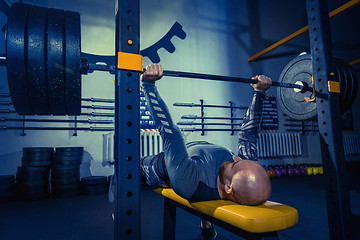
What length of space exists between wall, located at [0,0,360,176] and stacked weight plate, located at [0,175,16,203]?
0.47m

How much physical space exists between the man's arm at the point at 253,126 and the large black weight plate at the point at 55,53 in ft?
3.90

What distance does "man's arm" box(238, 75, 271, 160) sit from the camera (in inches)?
61.1

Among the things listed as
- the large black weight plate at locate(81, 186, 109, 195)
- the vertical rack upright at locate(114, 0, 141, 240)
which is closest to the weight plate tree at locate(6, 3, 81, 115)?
the vertical rack upright at locate(114, 0, 141, 240)

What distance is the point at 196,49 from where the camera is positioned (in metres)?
4.43

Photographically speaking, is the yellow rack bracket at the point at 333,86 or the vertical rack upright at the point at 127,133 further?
the yellow rack bracket at the point at 333,86

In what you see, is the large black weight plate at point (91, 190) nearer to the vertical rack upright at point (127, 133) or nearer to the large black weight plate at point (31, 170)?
the large black weight plate at point (31, 170)

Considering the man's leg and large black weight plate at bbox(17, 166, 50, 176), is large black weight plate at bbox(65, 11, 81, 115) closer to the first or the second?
the man's leg

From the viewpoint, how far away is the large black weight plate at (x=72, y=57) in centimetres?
101

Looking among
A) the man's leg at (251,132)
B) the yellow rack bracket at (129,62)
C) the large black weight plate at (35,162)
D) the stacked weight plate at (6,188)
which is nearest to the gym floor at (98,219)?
the stacked weight plate at (6,188)

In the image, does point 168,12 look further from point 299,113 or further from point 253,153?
point 253,153

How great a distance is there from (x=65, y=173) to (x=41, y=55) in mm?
2428

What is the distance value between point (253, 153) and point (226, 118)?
9.17 ft

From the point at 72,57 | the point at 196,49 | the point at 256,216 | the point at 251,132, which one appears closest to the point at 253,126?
the point at 251,132

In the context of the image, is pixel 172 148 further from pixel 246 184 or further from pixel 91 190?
pixel 91 190
